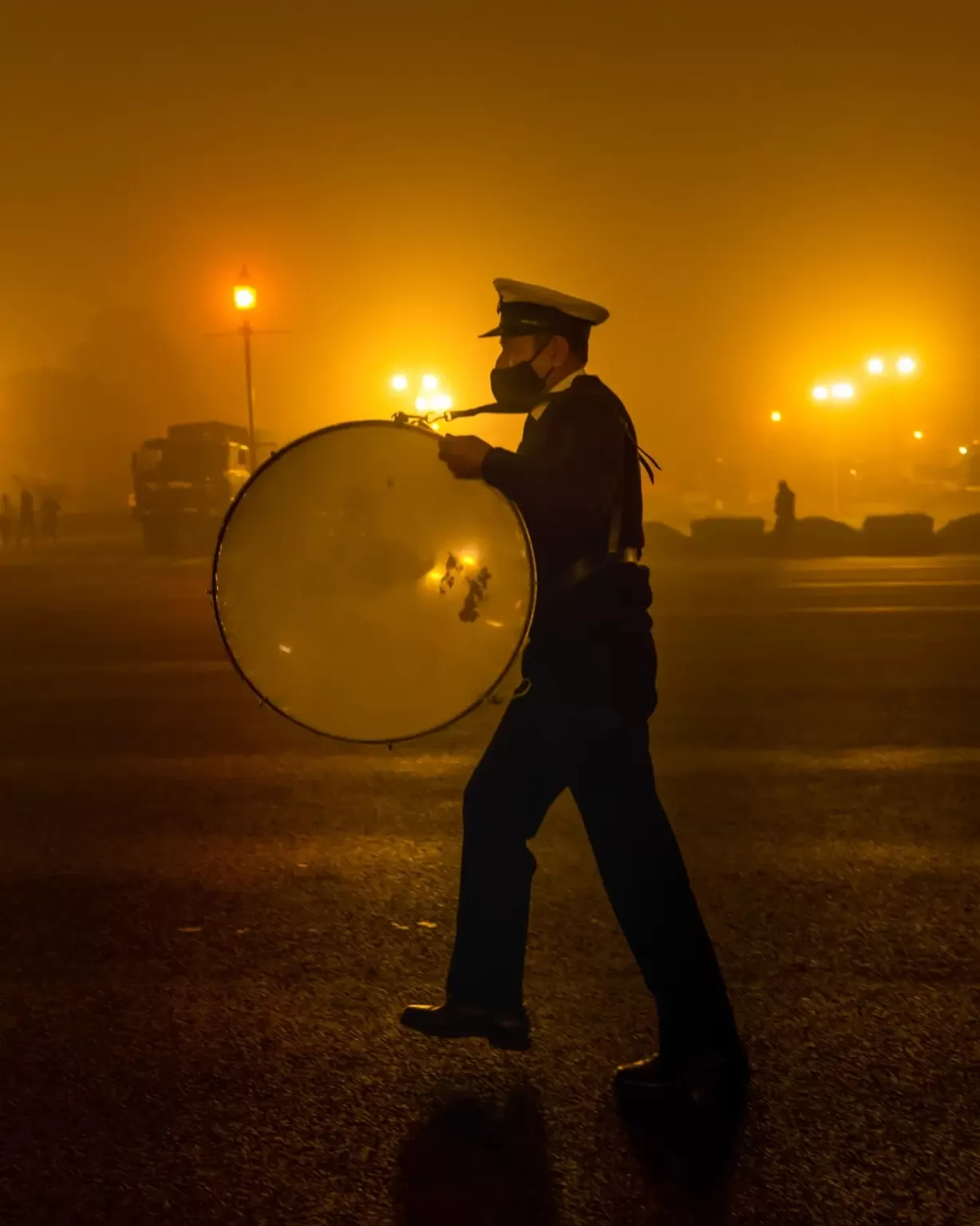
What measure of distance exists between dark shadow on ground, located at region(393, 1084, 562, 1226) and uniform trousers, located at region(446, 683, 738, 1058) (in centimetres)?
36

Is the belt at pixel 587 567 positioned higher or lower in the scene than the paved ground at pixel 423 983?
higher

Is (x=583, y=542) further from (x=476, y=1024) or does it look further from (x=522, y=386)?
(x=476, y=1024)

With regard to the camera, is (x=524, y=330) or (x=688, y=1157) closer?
(x=688, y=1157)

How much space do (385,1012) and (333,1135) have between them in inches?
27.5

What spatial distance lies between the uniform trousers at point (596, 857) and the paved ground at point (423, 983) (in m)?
0.23

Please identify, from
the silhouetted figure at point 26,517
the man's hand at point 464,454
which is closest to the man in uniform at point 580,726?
the man's hand at point 464,454

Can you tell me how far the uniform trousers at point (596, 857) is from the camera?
3.21m

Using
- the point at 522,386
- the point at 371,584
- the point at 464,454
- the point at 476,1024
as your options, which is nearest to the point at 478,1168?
the point at 476,1024

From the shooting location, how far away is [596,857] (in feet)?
10.7

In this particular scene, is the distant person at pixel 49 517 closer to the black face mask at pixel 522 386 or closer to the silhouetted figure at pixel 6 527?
the silhouetted figure at pixel 6 527

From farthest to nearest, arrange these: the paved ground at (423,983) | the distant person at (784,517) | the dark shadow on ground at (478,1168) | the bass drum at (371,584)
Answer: the distant person at (784,517) → the bass drum at (371,584) → the paved ground at (423,983) → the dark shadow on ground at (478,1168)

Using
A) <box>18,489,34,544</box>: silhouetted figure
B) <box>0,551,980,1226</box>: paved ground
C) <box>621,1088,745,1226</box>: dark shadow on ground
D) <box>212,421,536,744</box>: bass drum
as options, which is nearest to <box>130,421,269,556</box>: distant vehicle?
<box>18,489,34,544</box>: silhouetted figure

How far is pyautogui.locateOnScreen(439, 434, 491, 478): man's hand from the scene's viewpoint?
3.20 metres

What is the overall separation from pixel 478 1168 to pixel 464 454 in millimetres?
1605
